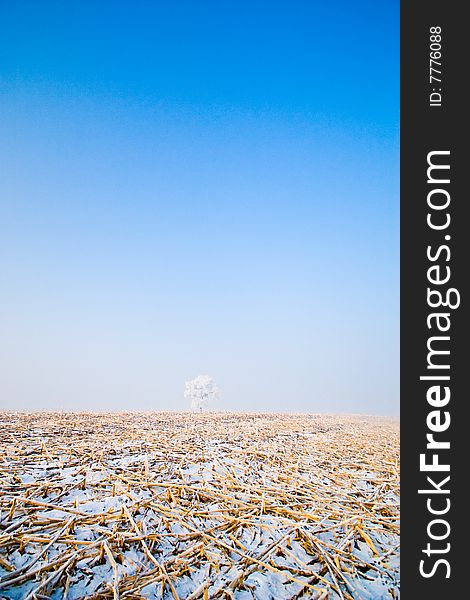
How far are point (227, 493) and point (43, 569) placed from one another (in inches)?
47.4

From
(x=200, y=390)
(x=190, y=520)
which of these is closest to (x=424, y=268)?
(x=190, y=520)

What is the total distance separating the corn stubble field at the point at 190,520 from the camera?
72.9 inches

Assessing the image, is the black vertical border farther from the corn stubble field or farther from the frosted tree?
the frosted tree

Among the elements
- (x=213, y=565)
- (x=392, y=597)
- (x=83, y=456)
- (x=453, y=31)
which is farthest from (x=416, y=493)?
(x=453, y=31)

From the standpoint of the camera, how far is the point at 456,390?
2127mm

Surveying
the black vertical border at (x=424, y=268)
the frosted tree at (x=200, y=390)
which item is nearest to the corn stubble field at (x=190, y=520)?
the black vertical border at (x=424, y=268)

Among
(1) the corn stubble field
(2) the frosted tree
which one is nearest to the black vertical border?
(1) the corn stubble field

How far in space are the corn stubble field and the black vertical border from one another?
0.97 ft

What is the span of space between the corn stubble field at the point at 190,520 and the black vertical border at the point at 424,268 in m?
0.30

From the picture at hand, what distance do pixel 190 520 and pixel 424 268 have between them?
2020 mm

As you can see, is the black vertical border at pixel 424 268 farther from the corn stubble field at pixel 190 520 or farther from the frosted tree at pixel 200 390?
the frosted tree at pixel 200 390

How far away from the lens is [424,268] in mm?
2244

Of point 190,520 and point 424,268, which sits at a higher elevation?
point 424,268

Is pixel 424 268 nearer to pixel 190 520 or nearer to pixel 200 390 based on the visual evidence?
pixel 190 520
